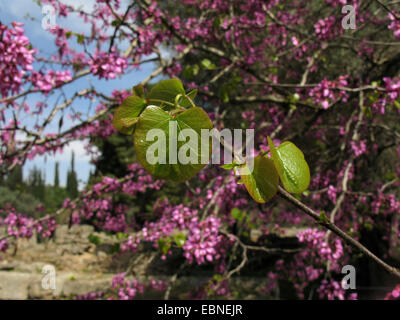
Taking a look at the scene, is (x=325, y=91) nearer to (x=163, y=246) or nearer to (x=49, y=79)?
(x=163, y=246)

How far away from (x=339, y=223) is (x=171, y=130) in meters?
3.59

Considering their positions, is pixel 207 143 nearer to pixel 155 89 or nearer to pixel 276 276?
pixel 155 89

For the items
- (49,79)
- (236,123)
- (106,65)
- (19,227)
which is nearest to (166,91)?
(106,65)

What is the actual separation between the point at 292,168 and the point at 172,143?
16cm

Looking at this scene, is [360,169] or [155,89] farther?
[360,169]

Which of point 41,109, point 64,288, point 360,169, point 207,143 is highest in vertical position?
point 41,109

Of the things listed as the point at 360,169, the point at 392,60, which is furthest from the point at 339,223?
the point at 392,60

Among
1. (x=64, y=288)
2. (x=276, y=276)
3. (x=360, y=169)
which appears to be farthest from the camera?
(x=64, y=288)

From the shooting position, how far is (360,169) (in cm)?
387

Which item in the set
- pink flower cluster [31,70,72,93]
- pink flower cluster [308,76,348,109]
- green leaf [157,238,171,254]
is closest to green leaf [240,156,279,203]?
green leaf [157,238,171,254]

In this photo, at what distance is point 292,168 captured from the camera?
38 centimetres

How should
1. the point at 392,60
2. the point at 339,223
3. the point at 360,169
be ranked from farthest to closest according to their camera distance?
the point at 360,169 → the point at 339,223 → the point at 392,60

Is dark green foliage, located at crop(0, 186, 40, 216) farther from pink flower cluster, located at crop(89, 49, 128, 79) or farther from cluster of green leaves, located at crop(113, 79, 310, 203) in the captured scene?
cluster of green leaves, located at crop(113, 79, 310, 203)

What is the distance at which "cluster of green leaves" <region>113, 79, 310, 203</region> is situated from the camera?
1.01 feet
